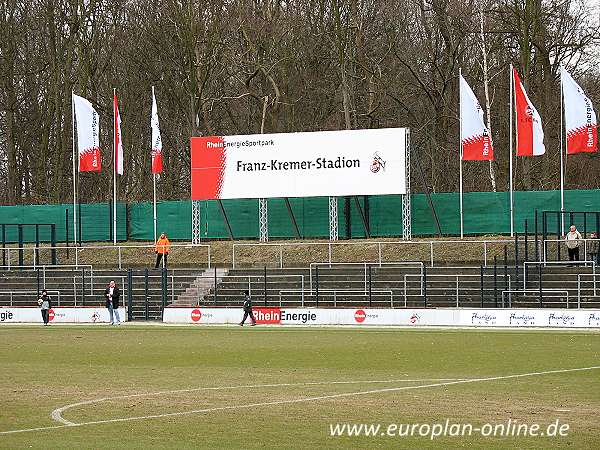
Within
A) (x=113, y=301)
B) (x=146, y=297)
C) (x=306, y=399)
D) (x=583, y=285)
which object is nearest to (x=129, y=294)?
(x=146, y=297)

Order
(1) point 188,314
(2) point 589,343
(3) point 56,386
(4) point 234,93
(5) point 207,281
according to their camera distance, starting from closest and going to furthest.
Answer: (3) point 56,386 → (2) point 589,343 → (1) point 188,314 → (5) point 207,281 → (4) point 234,93

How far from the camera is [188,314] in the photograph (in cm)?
4853

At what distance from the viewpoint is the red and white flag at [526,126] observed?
5103 cm

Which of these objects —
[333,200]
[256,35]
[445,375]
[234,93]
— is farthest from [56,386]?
[234,93]

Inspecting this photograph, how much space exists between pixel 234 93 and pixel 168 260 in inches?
610

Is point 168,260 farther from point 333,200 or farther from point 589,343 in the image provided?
point 589,343

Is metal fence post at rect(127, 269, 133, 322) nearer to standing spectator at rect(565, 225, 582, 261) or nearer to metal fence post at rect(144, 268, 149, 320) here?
metal fence post at rect(144, 268, 149, 320)

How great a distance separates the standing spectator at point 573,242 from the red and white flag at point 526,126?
468cm

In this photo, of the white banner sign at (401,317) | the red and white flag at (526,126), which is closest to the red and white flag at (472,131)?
the red and white flag at (526,126)

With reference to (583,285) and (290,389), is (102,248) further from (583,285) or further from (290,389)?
(290,389)

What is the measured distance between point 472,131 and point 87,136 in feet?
56.7

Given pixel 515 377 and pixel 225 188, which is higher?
pixel 225 188

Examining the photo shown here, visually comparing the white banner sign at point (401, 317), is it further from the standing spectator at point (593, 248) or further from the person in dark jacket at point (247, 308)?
the standing spectator at point (593, 248)

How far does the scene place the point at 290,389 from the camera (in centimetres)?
2303
